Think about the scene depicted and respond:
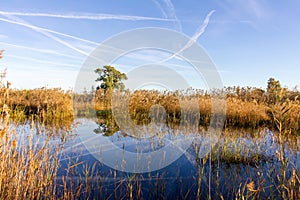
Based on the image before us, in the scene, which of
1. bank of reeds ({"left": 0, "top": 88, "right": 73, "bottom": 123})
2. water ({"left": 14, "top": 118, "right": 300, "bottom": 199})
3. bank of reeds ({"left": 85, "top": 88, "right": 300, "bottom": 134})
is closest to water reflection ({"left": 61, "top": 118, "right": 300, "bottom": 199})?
water ({"left": 14, "top": 118, "right": 300, "bottom": 199})

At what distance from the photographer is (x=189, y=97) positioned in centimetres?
972

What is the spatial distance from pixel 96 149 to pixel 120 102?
5.43 meters

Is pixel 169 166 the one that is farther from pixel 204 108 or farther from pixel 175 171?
pixel 204 108

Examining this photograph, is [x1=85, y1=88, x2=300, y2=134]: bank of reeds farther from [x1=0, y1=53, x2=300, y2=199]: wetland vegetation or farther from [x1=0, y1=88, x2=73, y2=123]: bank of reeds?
[x1=0, y1=88, x2=73, y2=123]: bank of reeds

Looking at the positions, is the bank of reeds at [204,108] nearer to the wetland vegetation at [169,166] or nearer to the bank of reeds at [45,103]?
the wetland vegetation at [169,166]

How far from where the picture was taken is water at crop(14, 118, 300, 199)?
104 inches

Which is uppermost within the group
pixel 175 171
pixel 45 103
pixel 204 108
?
pixel 204 108

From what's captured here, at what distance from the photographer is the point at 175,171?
3.45 metres

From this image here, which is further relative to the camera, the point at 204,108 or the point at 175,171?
the point at 204,108

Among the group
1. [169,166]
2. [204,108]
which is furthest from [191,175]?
[204,108]

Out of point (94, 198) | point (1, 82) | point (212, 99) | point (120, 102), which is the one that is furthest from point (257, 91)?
point (1, 82)

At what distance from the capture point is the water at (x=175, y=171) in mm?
2629

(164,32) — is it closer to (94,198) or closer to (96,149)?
(96,149)

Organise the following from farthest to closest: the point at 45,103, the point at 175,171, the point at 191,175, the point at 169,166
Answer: the point at 45,103 → the point at 169,166 → the point at 175,171 → the point at 191,175
